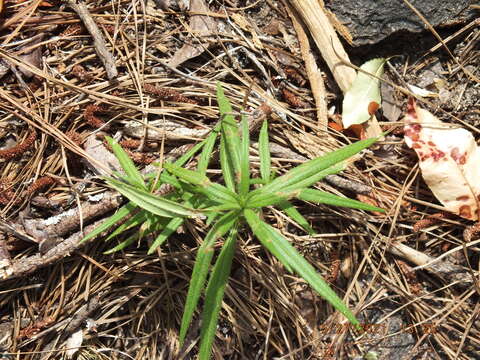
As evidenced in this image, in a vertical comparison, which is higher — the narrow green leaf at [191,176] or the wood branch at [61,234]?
the narrow green leaf at [191,176]

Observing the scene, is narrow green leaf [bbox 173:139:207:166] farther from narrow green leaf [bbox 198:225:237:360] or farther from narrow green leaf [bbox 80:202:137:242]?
narrow green leaf [bbox 198:225:237:360]

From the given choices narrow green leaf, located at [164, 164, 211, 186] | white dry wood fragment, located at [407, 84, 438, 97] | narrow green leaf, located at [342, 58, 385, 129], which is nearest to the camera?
narrow green leaf, located at [164, 164, 211, 186]

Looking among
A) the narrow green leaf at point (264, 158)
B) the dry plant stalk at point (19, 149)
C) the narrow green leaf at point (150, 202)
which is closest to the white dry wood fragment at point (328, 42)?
the narrow green leaf at point (264, 158)

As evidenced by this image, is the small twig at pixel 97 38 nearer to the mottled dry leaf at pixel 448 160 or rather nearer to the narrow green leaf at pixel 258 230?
the narrow green leaf at pixel 258 230

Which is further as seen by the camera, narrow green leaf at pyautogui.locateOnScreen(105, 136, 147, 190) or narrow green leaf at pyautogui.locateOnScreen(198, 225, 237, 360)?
narrow green leaf at pyautogui.locateOnScreen(105, 136, 147, 190)

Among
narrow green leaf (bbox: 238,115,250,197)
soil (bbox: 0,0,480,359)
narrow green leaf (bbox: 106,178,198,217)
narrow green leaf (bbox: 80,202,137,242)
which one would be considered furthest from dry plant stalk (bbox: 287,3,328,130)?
narrow green leaf (bbox: 80,202,137,242)
